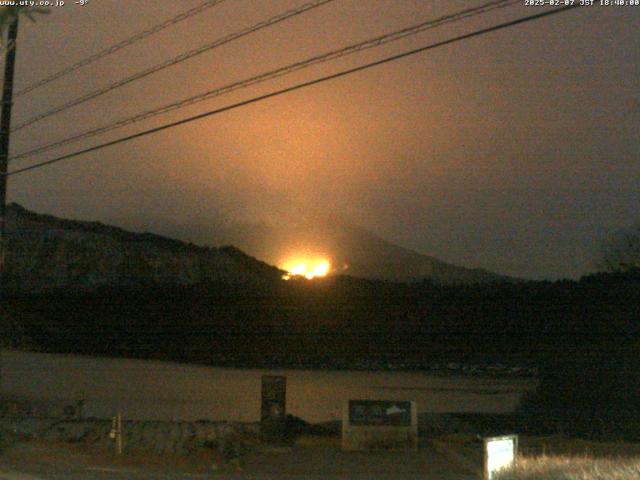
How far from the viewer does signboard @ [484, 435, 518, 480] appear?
10.1m

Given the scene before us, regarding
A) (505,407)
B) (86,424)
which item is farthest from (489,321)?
(86,424)

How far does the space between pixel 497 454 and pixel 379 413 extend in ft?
22.5

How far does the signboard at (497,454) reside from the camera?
10117mm

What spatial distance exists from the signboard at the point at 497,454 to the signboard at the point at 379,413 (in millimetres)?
6402

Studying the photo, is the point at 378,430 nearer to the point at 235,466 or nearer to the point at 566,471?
the point at 235,466

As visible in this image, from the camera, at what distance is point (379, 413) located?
1709 cm

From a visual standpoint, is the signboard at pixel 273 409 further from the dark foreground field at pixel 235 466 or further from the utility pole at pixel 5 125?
the utility pole at pixel 5 125

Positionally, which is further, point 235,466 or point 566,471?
point 235,466

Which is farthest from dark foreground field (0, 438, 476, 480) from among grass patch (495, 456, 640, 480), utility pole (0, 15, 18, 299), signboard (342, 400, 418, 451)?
utility pole (0, 15, 18, 299)

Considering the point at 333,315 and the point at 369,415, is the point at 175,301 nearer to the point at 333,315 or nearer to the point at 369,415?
the point at 333,315

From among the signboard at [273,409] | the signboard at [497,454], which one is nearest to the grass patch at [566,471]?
the signboard at [497,454]

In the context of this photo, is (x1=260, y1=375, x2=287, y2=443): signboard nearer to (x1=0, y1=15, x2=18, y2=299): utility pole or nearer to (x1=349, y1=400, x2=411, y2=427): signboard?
(x1=349, y1=400, x2=411, y2=427): signboard

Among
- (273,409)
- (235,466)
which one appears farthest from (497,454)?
(273,409)

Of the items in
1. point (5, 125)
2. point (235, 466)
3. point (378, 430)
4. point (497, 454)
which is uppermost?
point (5, 125)
